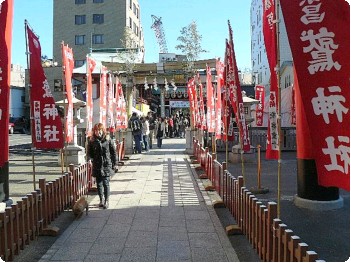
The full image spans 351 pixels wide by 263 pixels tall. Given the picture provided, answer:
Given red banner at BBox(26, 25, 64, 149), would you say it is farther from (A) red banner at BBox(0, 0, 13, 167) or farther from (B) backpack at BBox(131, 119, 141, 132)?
(B) backpack at BBox(131, 119, 141, 132)

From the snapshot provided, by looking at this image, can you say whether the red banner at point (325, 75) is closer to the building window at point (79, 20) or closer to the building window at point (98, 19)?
the building window at point (98, 19)

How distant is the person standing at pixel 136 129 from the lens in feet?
67.3

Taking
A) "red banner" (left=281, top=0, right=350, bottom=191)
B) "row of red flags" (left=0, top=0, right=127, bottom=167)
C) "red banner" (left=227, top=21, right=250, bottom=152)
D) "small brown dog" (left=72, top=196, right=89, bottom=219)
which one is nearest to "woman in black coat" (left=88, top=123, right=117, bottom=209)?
"small brown dog" (left=72, top=196, right=89, bottom=219)

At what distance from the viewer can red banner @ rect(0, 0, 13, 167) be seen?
5934mm

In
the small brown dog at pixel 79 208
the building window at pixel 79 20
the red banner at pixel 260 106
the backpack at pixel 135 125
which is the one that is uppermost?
the building window at pixel 79 20

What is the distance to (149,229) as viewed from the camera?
6.95 meters

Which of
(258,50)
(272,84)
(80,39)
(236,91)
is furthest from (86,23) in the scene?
(272,84)

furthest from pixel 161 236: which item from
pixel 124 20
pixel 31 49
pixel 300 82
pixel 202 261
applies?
pixel 124 20

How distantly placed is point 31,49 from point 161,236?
14.4 ft

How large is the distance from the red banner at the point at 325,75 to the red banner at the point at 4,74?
13.6 feet

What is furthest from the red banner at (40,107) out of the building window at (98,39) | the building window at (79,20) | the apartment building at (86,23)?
the building window at (79,20)

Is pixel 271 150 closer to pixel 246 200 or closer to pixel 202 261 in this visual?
pixel 246 200

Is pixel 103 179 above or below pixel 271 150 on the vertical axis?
below

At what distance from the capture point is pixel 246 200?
623cm
